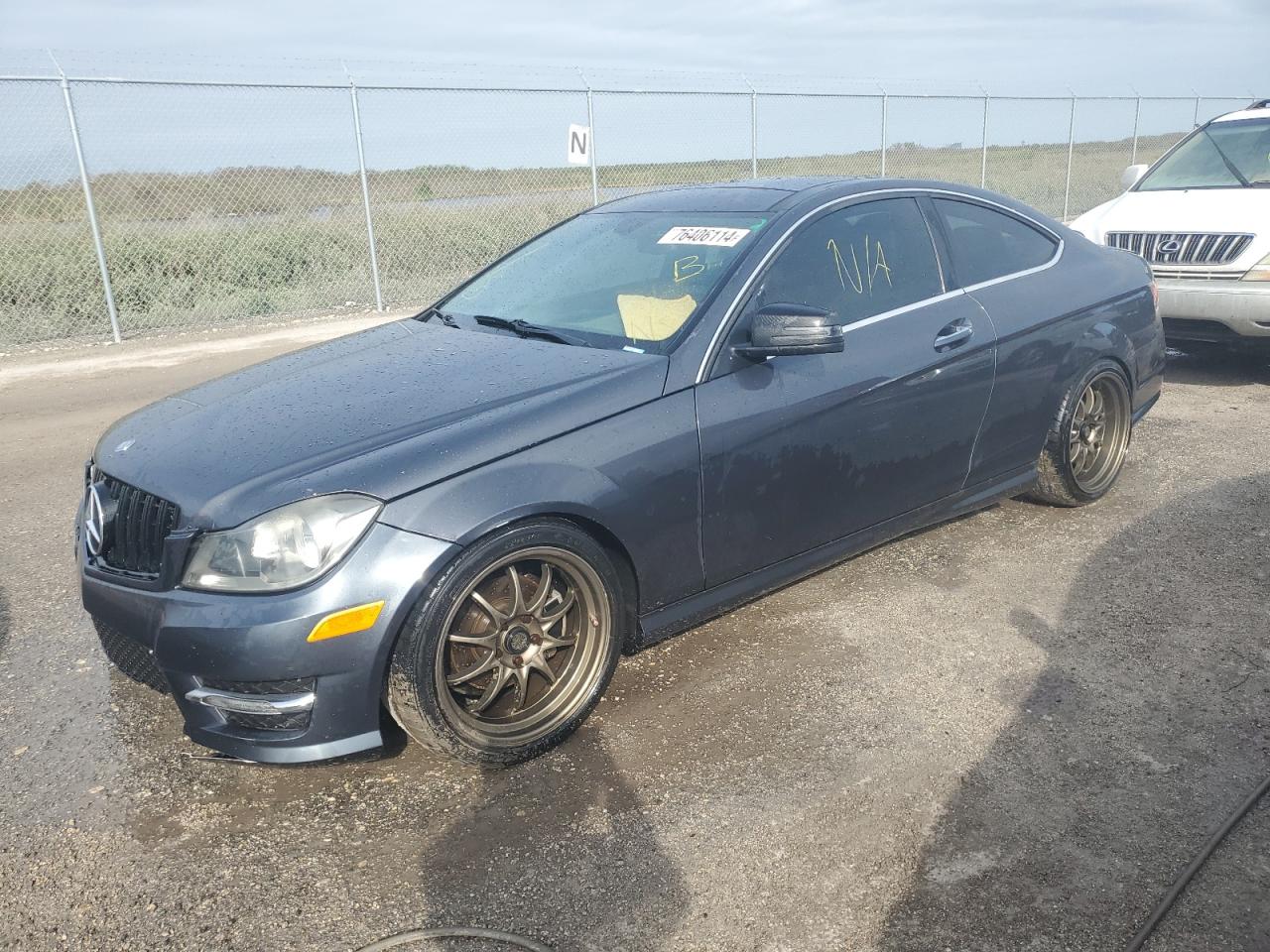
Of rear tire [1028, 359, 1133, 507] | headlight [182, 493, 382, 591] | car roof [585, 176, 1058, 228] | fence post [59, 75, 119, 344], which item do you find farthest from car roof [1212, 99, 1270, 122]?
fence post [59, 75, 119, 344]

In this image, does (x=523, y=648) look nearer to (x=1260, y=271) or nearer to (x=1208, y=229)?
(x=1260, y=271)

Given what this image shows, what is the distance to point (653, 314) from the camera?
3559mm

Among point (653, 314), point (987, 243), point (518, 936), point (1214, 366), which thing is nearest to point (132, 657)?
point (518, 936)

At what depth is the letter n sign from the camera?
1299 cm

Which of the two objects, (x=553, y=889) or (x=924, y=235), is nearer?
(x=553, y=889)

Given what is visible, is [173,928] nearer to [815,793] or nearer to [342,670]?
[342,670]

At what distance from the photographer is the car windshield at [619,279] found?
3.54 meters

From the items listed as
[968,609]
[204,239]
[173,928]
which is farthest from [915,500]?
[204,239]

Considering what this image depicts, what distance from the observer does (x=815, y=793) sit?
9.34 feet

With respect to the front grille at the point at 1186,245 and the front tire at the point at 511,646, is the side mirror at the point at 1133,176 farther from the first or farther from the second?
the front tire at the point at 511,646

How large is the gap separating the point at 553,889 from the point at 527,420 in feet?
4.12

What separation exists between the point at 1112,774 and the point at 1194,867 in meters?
0.42

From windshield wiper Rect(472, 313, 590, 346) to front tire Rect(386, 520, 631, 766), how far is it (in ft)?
2.81

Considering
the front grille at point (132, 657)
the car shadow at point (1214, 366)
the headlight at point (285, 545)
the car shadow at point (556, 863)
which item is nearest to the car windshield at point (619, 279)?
the headlight at point (285, 545)
